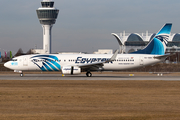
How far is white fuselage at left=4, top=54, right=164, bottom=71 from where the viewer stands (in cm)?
3647

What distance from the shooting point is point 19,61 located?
37.2 metres

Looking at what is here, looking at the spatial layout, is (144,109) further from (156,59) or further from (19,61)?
(19,61)

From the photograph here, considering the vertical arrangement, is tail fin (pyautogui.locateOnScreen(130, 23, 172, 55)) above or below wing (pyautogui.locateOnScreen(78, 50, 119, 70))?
above

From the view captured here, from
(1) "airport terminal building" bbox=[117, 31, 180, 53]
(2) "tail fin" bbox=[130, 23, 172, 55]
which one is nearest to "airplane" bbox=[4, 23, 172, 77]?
(2) "tail fin" bbox=[130, 23, 172, 55]

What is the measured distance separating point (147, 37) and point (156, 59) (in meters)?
94.8

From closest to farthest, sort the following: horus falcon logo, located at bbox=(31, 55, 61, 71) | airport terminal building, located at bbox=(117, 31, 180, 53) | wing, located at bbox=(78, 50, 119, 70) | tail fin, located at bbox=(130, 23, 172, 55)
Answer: wing, located at bbox=(78, 50, 119, 70)
horus falcon logo, located at bbox=(31, 55, 61, 71)
tail fin, located at bbox=(130, 23, 172, 55)
airport terminal building, located at bbox=(117, 31, 180, 53)

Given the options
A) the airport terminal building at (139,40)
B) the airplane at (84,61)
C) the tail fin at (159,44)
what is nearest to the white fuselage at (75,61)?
the airplane at (84,61)

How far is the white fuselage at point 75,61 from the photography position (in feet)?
120

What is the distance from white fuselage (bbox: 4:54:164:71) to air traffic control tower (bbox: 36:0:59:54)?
12207 cm

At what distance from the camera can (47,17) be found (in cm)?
15838

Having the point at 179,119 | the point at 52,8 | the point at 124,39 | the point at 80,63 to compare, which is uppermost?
the point at 52,8

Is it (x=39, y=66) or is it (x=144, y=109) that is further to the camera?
(x=39, y=66)

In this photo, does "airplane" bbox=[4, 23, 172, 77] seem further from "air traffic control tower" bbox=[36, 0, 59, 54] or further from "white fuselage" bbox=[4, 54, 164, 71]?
"air traffic control tower" bbox=[36, 0, 59, 54]

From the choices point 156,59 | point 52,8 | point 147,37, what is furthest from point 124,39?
point 156,59
